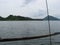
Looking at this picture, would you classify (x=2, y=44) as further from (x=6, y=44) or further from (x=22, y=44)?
(x=22, y=44)

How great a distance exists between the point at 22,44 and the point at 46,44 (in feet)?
8.67

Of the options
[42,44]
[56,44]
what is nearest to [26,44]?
[42,44]

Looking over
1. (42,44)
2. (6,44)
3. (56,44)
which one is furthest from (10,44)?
(56,44)

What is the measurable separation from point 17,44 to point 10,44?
80cm

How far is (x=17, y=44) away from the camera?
21.9 metres

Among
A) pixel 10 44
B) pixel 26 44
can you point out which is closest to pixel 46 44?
pixel 26 44

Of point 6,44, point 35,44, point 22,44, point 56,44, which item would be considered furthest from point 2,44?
point 56,44

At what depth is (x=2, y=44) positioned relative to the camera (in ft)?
70.9

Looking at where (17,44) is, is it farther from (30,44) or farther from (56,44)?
(56,44)

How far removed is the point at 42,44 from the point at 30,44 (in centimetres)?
133

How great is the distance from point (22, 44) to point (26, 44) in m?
0.48

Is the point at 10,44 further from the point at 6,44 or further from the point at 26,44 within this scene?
the point at 26,44

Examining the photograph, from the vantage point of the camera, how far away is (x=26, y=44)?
21.9 m

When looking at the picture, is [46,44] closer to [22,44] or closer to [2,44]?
[22,44]
